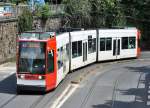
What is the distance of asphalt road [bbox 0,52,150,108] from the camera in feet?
75.6

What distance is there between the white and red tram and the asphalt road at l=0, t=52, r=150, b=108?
62 cm

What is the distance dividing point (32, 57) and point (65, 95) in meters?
2.53

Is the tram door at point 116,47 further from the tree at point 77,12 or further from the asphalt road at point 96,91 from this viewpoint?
the tree at point 77,12

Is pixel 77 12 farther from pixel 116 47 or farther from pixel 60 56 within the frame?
pixel 60 56

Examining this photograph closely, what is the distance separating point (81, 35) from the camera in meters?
35.9

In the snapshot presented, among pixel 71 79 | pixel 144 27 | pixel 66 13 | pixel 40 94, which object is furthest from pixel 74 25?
pixel 40 94

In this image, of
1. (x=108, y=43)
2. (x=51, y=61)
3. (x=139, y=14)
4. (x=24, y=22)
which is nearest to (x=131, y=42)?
(x=108, y=43)

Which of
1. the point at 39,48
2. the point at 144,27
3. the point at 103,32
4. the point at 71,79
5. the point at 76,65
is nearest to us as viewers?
the point at 39,48

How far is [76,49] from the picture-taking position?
34.6 metres

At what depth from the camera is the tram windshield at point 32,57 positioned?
82.2 feet

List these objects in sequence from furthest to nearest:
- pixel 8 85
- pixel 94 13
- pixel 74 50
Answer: pixel 94 13 → pixel 74 50 → pixel 8 85

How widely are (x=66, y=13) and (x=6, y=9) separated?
16375mm

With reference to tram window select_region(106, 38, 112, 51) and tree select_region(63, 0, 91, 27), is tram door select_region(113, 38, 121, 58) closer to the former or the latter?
tram window select_region(106, 38, 112, 51)

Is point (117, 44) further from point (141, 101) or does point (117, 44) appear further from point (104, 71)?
point (141, 101)
